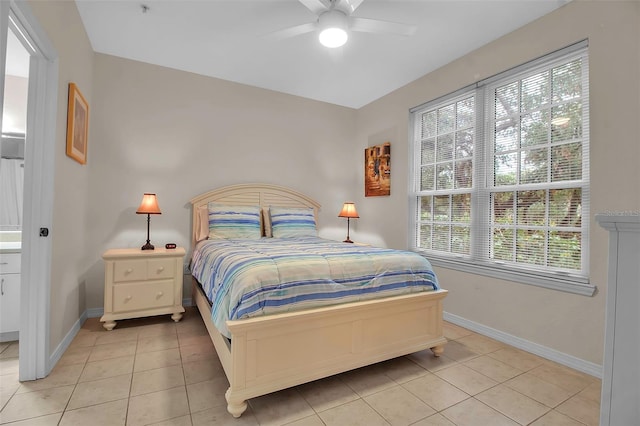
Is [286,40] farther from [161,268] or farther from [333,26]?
[161,268]

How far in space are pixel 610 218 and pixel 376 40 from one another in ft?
8.69

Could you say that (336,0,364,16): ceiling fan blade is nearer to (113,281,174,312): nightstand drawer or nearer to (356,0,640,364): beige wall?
(356,0,640,364): beige wall

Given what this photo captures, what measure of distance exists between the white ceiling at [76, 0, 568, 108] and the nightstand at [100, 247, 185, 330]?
6.73 ft

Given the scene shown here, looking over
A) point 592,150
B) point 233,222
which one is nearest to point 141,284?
point 233,222

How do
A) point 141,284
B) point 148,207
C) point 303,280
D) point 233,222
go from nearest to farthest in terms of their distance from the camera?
1. point 303,280
2. point 141,284
3. point 148,207
4. point 233,222

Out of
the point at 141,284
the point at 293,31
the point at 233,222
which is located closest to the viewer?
the point at 293,31

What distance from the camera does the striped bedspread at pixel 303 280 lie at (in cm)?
171

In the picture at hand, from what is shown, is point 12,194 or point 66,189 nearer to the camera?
point 66,189

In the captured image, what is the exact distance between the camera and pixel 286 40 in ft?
9.55

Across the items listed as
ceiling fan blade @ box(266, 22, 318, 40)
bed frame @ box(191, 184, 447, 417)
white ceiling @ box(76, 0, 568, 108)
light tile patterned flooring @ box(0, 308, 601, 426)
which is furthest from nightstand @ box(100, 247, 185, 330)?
ceiling fan blade @ box(266, 22, 318, 40)

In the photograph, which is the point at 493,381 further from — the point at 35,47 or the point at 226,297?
the point at 35,47

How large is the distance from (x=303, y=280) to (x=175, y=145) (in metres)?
2.60

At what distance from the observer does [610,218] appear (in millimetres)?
779

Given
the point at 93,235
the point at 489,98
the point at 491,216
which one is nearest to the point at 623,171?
the point at 491,216
